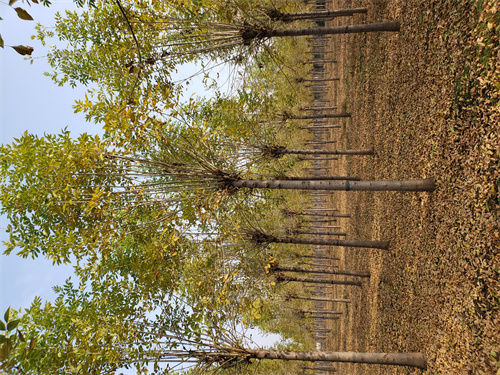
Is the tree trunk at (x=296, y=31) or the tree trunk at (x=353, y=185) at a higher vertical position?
the tree trunk at (x=296, y=31)

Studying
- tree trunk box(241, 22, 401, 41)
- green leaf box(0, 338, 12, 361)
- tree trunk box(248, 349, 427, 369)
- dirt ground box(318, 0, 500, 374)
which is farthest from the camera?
tree trunk box(241, 22, 401, 41)

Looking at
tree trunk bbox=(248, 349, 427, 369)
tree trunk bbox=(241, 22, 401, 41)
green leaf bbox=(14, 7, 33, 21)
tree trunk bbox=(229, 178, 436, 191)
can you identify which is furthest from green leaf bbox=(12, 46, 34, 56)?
tree trunk bbox=(241, 22, 401, 41)

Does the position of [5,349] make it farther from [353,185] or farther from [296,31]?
[296,31]

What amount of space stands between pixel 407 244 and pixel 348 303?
871cm

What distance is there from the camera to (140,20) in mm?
7328

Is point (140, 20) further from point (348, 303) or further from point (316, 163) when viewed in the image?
point (316, 163)

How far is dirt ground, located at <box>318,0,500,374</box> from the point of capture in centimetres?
448

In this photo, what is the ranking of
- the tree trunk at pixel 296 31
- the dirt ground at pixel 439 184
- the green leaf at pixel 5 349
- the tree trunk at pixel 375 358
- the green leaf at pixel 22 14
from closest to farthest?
1. the green leaf at pixel 22 14
2. the green leaf at pixel 5 349
3. the dirt ground at pixel 439 184
4. the tree trunk at pixel 375 358
5. the tree trunk at pixel 296 31

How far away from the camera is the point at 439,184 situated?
5832mm

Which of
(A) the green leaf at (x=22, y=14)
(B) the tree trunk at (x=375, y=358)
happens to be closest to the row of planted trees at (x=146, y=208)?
(B) the tree trunk at (x=375, y=358)

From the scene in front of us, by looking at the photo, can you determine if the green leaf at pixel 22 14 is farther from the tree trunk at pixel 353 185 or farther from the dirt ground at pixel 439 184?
the dirt ground at pixel 439 184

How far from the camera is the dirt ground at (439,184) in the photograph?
4480 mm

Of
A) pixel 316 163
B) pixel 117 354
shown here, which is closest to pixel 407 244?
pixel 117 354

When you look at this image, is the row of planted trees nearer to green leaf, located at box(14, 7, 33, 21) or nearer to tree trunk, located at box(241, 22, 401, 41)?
tree trunk, located at box(241, 22, 401, 41)
